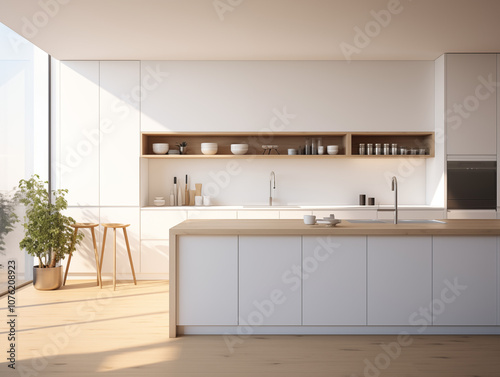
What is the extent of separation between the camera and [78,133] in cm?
557

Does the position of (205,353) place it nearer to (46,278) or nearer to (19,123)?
(46,278)

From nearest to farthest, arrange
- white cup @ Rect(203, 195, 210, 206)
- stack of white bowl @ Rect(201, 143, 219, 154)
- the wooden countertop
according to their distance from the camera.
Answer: the wooden countertop, stack of white bowl @ Rect(201, 143, 219, 154), white cup @ Rect(203, 195, 210, 206)

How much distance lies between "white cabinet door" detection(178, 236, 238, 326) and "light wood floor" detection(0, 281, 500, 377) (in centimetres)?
17

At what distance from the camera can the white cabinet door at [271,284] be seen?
3482mm

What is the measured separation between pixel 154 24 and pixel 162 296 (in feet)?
8.37

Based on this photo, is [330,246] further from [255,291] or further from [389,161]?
[389,161]

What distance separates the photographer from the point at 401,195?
5.97 meters

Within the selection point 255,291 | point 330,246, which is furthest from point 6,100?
point 330,246

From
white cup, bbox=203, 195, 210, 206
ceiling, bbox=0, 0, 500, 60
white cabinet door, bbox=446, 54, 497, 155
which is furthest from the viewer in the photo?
white cup, bbox=203, 195, 210, 206

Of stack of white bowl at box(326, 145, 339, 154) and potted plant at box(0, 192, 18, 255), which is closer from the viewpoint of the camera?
potted plant at box(0, 192, 18, 255)

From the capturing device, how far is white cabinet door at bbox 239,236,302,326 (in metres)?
3.48

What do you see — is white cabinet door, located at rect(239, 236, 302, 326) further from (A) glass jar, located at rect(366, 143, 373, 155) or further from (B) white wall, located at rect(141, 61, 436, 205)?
(A) glass jar, located at rect(366, 143, 373, 155)

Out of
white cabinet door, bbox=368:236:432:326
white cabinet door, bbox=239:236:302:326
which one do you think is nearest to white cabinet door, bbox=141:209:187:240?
white cabinet door, bbox=239:236:302:326

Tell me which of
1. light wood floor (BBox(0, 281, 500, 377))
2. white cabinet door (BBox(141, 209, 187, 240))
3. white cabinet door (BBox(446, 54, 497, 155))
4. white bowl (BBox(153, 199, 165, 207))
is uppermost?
white cabinet door (BBox(446, 54, 497, 155))
